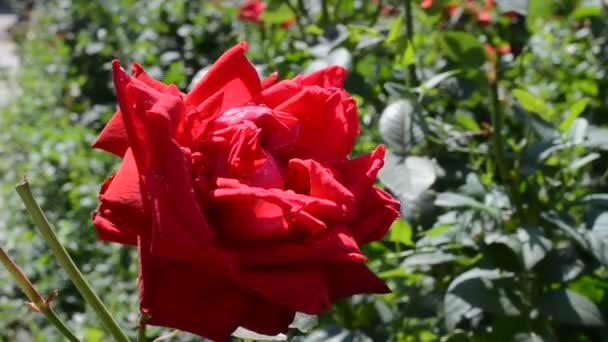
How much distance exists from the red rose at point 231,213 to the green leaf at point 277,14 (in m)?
1.01

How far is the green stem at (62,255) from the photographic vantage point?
0.59 metres

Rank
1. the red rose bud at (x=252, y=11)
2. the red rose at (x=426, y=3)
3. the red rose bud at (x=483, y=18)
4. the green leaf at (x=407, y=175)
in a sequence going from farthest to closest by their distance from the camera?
the red rose bud at (x=252, y=11) < the red rose bud at (x=483, y=18) < the red rose at (x=426, y=3) < the green leaf at (x=407, y=175)

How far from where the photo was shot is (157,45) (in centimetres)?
316

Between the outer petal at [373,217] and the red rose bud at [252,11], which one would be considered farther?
the red rose bud at [252,11]

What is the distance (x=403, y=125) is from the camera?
1003 millimetres

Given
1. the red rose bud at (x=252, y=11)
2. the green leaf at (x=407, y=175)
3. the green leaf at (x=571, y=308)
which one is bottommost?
the red rose bud at (x=252, y=11)

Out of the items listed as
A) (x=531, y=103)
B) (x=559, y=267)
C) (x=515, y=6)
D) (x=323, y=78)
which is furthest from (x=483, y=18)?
(x=323, y=78)

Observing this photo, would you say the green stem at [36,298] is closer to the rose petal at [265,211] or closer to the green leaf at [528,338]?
the rose petal at [265,211]

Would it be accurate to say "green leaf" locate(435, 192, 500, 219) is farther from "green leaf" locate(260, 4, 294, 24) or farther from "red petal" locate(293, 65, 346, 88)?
"green leaf" locate(260, 4, 294, 24)

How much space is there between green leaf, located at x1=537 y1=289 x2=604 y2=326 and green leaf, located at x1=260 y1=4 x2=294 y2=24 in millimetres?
761

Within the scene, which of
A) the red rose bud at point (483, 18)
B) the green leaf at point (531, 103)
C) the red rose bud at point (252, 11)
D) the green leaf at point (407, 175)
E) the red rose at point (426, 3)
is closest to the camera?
the green leaf at point (407, 175)

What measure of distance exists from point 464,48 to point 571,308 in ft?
1.22

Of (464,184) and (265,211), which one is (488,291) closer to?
(464,184)

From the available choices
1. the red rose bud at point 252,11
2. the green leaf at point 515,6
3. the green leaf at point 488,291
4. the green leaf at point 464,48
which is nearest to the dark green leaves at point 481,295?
the green leaf at point 488,291
